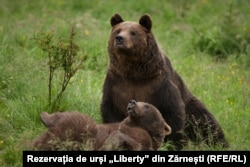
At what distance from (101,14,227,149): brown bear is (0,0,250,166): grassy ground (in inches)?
23.7

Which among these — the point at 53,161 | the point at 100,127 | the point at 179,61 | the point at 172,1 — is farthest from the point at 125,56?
the point at 172,1

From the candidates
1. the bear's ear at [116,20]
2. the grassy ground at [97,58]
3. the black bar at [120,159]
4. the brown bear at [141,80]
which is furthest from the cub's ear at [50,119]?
the bear's ear at [116,20]

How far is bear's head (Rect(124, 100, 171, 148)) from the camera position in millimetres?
7805

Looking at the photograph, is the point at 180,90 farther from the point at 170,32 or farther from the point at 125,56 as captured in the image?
the point at 170,32

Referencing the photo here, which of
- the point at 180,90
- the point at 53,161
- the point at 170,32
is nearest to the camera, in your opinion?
the point at 53,161

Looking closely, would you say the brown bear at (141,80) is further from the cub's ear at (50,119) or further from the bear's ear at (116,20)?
the cub's ear at (50,119)

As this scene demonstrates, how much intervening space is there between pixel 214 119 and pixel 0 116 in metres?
2.78

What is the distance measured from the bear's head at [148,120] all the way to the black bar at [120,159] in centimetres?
56

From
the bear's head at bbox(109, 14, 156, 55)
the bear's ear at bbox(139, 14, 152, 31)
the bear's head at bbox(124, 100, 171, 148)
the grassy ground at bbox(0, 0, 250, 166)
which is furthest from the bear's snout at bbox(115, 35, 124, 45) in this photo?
the grassy ground at bbox(0, 0, 250, 166)

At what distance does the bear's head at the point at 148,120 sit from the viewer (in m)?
7.80

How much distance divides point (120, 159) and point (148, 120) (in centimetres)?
93

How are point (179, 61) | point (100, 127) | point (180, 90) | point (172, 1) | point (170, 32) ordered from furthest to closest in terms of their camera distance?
point (172, 1) < point (170, 32) < point (179, 61) < point (180, 90) < point (100, 127)

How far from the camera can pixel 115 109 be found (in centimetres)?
882

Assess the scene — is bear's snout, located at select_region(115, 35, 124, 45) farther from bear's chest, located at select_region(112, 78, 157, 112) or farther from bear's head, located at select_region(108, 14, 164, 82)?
bear's chest, located at select_region(112, 78, 157, 112)
